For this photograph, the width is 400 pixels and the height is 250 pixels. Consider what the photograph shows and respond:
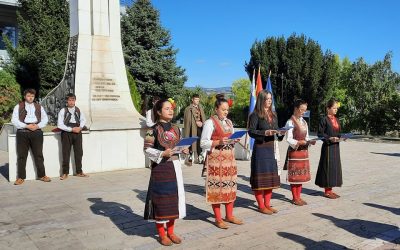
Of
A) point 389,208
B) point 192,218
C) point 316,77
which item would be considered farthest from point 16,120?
point 316,77

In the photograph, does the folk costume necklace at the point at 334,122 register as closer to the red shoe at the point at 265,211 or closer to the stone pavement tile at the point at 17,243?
the red shoe at the point at 265,211

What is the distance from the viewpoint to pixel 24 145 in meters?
7.83

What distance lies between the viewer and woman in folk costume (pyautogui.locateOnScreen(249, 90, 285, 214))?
5.55m

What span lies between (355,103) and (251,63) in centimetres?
1107

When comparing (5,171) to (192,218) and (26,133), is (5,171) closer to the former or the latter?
(26,133)

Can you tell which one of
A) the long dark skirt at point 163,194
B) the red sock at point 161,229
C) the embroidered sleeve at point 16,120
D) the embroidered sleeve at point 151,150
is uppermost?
the embroidered sleeve at point 16,120

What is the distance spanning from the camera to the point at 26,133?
7.79 meters

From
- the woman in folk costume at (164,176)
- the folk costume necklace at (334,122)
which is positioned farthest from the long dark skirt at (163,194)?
the folk costume necklace at (334,122)

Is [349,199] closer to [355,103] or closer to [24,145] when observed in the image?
[24,145]

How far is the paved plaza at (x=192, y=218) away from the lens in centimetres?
446

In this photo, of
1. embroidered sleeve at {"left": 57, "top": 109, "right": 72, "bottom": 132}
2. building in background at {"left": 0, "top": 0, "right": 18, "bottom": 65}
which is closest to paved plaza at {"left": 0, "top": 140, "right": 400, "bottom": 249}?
embroidered sleeve at {"left": 57, "top": 109, "right": 72, "bottom": 132}

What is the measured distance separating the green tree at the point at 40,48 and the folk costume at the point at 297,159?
15.8m

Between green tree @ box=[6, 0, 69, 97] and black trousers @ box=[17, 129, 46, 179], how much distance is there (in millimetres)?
12233

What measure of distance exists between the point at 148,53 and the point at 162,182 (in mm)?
24287
